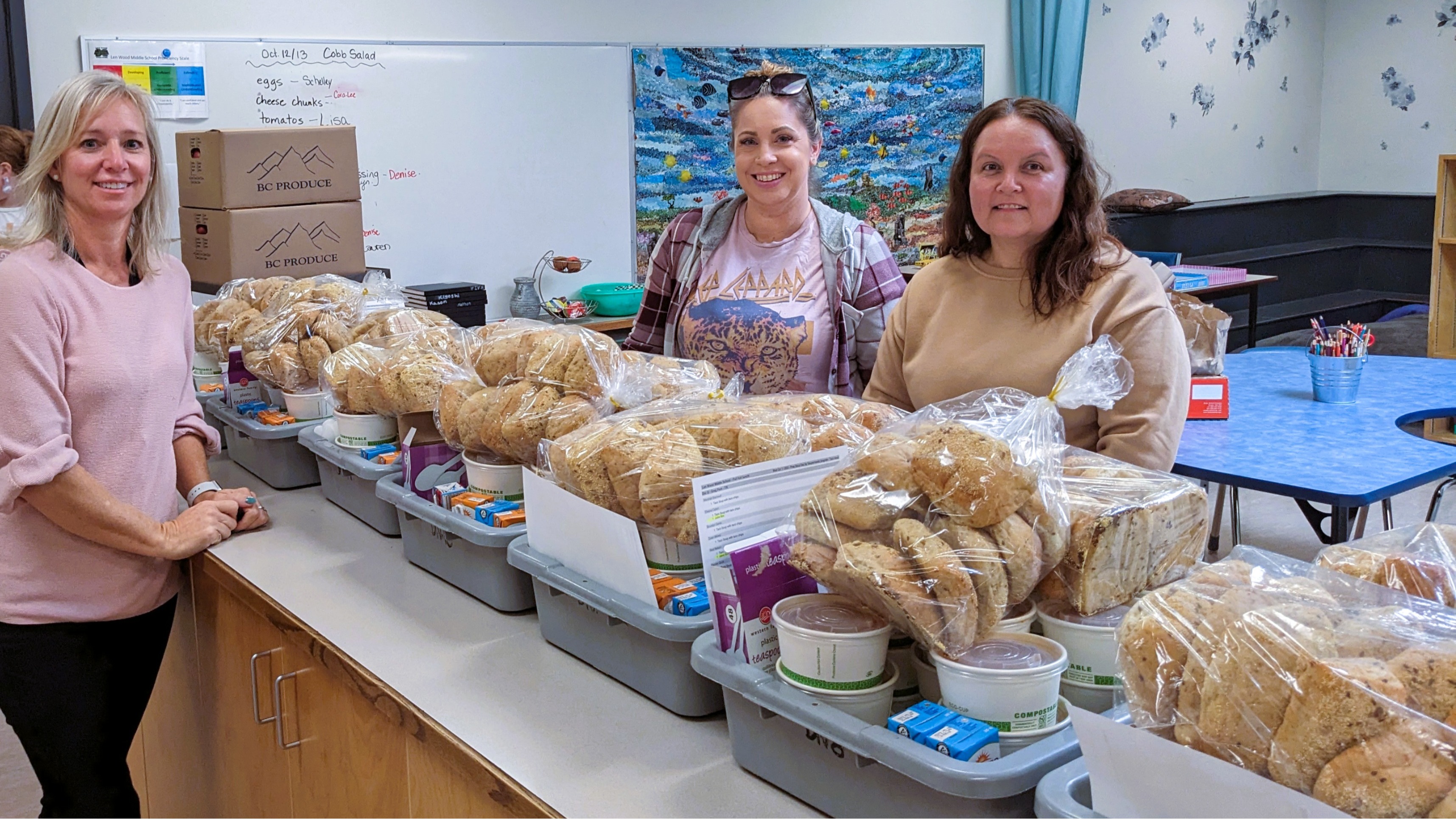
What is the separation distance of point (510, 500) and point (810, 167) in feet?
3.96

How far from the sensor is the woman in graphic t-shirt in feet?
7.78

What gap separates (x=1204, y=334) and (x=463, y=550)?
204 cm

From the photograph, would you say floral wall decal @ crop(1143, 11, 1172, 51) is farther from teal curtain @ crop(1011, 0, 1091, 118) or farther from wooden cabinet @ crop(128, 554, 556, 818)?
wooden cabinet @ crop(128, 554, 556, 818)

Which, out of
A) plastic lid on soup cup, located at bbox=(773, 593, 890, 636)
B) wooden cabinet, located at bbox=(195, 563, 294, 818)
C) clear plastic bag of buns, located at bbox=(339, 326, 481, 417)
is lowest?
wooden cabinet, located at bbox=(195, 563, 294, 818)

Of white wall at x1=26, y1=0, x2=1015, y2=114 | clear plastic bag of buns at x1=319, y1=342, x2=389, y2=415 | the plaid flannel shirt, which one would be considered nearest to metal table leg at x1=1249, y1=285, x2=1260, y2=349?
white wall at x1=26, y1=0, x2=1015, y2=114

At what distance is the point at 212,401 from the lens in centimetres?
248

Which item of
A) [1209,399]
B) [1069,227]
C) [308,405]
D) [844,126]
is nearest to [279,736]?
[308,405]

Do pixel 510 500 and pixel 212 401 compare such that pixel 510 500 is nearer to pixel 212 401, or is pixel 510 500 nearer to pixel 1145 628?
pixel 1145 628

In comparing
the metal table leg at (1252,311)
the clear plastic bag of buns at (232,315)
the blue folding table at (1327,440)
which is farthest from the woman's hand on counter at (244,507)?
the metal table leg at (1252,311)

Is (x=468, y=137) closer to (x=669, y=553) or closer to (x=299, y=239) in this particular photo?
(x=299, y=239)

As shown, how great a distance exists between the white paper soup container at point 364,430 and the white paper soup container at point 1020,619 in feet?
4.12

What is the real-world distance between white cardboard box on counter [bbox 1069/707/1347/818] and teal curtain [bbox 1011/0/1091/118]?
608cm

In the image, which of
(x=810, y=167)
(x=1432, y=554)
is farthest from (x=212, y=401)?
(x=1432, y=554)

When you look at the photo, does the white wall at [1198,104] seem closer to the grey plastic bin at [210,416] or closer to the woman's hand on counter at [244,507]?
the grey plastic bin at [210,416]
